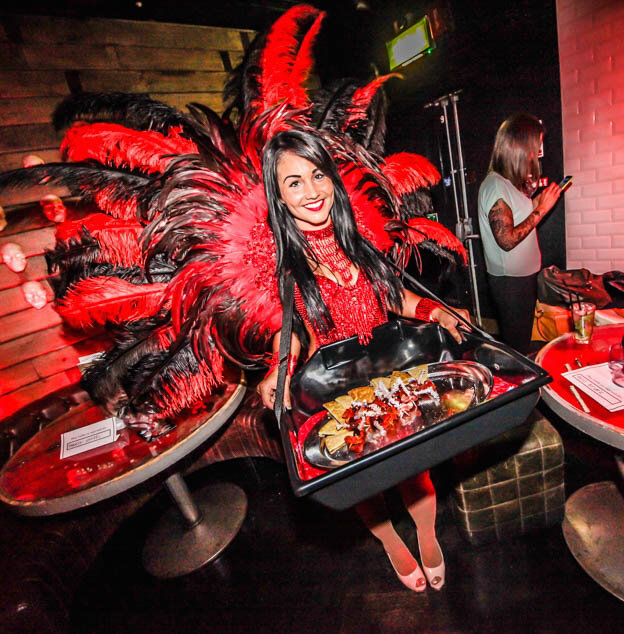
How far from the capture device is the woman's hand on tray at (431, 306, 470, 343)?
1.35m

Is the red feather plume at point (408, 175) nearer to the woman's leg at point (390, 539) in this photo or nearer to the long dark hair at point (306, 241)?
the long dark hair at point (306, 241)

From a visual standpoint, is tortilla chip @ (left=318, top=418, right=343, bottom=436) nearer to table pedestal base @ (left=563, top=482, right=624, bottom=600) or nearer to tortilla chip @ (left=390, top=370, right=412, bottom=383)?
tortilla chip @ (left=390, top=370, right=412, bottom=383)

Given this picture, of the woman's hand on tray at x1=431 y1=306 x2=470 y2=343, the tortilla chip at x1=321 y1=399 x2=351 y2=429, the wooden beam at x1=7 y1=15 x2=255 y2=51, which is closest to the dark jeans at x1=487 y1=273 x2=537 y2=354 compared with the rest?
the woman's hand on tray at x1=431 y1=306 x2=470 y2=343

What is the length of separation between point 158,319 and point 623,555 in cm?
253

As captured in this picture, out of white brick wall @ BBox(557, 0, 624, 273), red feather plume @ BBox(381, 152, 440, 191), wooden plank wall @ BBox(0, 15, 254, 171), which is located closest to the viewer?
red feather plume @ BBox(381, 152, 440, 191)

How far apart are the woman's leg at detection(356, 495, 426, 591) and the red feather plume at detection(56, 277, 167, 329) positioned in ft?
4.70

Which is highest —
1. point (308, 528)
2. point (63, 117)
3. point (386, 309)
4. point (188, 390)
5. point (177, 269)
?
point (63, 117)

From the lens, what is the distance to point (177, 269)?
1.77 metres

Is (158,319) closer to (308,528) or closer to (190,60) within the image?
(308,528)

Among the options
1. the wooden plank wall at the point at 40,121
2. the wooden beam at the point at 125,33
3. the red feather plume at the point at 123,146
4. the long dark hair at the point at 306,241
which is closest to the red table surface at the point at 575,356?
the long dark hair at the point at 306,241

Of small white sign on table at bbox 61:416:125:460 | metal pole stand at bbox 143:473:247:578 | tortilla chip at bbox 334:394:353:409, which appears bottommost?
metal pole stand at bbox 143:473:247:578

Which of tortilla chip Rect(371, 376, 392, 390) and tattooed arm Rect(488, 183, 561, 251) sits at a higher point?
tattooed arm Rect(488, 183, 561, 251)

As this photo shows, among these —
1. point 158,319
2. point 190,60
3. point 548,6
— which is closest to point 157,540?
point 158,319

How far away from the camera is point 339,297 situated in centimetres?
170
